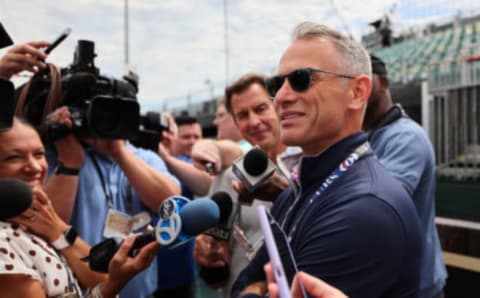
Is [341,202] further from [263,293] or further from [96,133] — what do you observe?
[96,133]

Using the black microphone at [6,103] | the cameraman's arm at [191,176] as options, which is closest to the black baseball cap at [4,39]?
the black microphone at [6,103]

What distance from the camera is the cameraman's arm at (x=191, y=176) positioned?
9.28ft

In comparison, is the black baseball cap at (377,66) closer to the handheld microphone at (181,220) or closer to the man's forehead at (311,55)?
the man's forehead at (311,55)

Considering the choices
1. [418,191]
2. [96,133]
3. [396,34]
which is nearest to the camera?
[96,133]

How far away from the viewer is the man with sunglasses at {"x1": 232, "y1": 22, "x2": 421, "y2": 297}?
1.17 m

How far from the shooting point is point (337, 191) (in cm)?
128

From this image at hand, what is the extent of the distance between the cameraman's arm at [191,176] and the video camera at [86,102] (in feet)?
2.79

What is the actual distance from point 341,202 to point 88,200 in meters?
1.23

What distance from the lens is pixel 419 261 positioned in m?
1.29

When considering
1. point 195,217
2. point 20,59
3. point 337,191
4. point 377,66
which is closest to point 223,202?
point 195,217

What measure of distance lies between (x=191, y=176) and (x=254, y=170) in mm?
1214

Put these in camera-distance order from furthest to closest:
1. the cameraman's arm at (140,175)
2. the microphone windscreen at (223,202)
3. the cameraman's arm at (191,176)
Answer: the cameraman's arm at (191,176) < the cameraman's arm at (140,175) < the microphone windscreen at (223,202)

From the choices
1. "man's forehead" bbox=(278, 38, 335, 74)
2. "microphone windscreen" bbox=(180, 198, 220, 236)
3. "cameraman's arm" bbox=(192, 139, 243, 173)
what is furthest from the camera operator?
"man's forehead" bbox=(278, 38, 335, 74)

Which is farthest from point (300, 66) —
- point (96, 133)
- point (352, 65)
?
point (96, 133)
